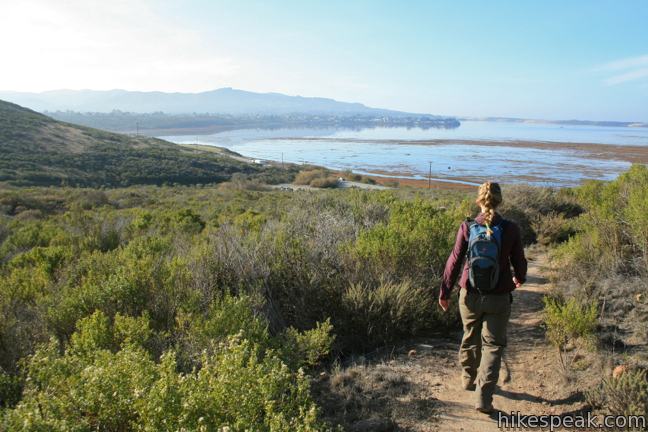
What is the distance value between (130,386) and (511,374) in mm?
3157

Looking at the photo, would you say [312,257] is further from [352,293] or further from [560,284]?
[560,284]

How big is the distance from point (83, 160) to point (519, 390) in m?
53.5

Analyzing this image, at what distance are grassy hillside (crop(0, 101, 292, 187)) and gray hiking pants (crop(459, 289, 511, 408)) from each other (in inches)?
1513

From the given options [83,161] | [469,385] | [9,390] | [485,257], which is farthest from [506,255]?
[83,161]

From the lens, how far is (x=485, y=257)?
3.23 meters

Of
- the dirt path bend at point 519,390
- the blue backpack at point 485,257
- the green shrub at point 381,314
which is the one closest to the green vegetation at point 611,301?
the dirt path bend at point 519,390

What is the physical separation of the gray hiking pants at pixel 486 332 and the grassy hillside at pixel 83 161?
38430mm

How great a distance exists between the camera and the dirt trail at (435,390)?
10.7 ft

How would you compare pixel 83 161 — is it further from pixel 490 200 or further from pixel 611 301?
pixel 611 301

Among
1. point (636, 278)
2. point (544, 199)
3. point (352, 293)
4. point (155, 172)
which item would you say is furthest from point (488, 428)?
point (155, 172)

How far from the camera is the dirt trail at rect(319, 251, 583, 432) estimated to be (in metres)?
3.25

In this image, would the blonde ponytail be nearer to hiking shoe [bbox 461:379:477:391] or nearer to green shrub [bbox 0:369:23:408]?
hiking shoe [bbox 461:379:477:391]

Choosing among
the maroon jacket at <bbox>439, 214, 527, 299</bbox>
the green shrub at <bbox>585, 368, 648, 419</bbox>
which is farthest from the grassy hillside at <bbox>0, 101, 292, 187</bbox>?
the green shrub at <bbox>585, 368, 648, 419</bbox>

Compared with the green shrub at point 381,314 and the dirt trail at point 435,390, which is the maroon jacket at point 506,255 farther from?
the green shrub at point 381,314
